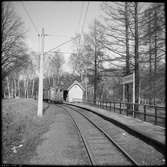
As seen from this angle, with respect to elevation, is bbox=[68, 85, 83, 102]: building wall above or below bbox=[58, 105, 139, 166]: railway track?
above

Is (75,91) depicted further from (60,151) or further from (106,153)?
(106,153)

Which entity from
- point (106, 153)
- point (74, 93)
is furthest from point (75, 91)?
point (106, 153)

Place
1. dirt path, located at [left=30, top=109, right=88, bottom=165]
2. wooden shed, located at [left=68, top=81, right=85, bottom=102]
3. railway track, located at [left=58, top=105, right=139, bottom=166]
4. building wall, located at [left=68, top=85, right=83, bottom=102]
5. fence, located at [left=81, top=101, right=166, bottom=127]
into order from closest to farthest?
railway track, located at [left=58, top=105, right=139, bottom=166] → dirt path, located at [left=30, top=109, right=88, bottom=165] → fence, located at [left=81, top=101, right=166, bottom=127] → wooden shed, located at [left=68, top=81, right=85, bottom=102] → building wall, located at [left=68, top=85, right=83, bottom=102]

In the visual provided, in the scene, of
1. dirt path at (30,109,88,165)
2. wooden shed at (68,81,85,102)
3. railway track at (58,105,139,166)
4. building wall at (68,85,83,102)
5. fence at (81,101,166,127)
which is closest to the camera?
railway track at (58,105,139,166)

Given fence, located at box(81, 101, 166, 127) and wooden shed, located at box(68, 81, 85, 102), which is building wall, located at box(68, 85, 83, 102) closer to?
wooden shed, located at box(68, 81, 85, 102)

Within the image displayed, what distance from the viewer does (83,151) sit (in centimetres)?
697

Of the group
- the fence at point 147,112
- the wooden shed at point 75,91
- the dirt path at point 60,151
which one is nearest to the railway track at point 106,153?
the dirt path at point 60,151

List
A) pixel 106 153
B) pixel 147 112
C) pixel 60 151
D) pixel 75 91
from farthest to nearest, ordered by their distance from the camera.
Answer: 1. pixel 75 91
2. pixel 147 112
3. pixel 60 151
4. pixel 106 153

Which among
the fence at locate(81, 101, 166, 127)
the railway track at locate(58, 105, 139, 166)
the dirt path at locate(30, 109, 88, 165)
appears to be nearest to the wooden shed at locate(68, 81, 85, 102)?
the fence at locate(81, 101, 166, 127)

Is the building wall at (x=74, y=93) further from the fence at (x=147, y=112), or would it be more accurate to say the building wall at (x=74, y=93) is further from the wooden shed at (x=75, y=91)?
the fence at (x=147, y=112)

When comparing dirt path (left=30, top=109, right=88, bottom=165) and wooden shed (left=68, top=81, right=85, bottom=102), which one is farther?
wooden shed (left=68, top=81, right=85, bottom=102)

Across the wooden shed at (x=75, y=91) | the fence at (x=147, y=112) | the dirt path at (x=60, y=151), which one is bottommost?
the dirt path at (x=60, y=151)

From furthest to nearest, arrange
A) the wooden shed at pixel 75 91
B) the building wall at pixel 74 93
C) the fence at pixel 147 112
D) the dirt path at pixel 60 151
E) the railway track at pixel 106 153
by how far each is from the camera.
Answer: the building wall at pixel 74 93 → the wooden shed at pixel 75 91 → the fence at pixel 147 112 → the dirt path at pixel 60 151 → the railway track at pixel 106 153

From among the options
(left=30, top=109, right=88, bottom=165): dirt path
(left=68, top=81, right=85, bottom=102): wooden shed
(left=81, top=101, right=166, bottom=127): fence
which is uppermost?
(left=68, top=81, right=85, bottom=102): wooden shed
